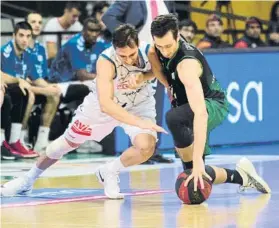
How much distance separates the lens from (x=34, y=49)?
12.6 meters

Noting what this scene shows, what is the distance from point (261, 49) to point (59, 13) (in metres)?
3.79

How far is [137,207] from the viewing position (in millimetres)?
7438

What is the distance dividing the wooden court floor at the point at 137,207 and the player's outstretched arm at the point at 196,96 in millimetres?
Result: 516

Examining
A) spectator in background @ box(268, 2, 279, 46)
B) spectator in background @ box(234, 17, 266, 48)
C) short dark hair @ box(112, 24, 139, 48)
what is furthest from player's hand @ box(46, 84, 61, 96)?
short dark hair @ box(112, 24, 139, 48)

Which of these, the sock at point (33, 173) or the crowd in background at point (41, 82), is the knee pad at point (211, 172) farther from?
the crowd in background at point (41, 82)

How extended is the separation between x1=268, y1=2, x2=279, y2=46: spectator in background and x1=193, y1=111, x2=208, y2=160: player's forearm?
25.2ft

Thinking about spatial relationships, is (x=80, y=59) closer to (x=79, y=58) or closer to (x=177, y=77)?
(x=79, y=58)

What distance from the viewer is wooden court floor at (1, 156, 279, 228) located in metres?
6.61

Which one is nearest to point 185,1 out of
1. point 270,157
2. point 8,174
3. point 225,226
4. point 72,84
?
point 72,84

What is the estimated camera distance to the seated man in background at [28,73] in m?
12.0

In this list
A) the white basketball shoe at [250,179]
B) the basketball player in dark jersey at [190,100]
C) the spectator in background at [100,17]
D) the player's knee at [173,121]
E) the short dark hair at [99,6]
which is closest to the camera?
the basketball player in dark jersey at [190,100]

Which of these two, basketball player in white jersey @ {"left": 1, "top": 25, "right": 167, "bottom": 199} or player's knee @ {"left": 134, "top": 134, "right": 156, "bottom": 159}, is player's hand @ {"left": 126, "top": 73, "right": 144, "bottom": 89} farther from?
→ player's knee @ {"left": 134, "top": 134, "right": 156, "bottom": 159}

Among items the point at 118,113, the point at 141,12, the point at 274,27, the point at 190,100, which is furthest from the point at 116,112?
the point at 274,27

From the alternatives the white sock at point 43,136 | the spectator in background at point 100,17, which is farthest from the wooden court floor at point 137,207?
the spectator in background at point 100,17
